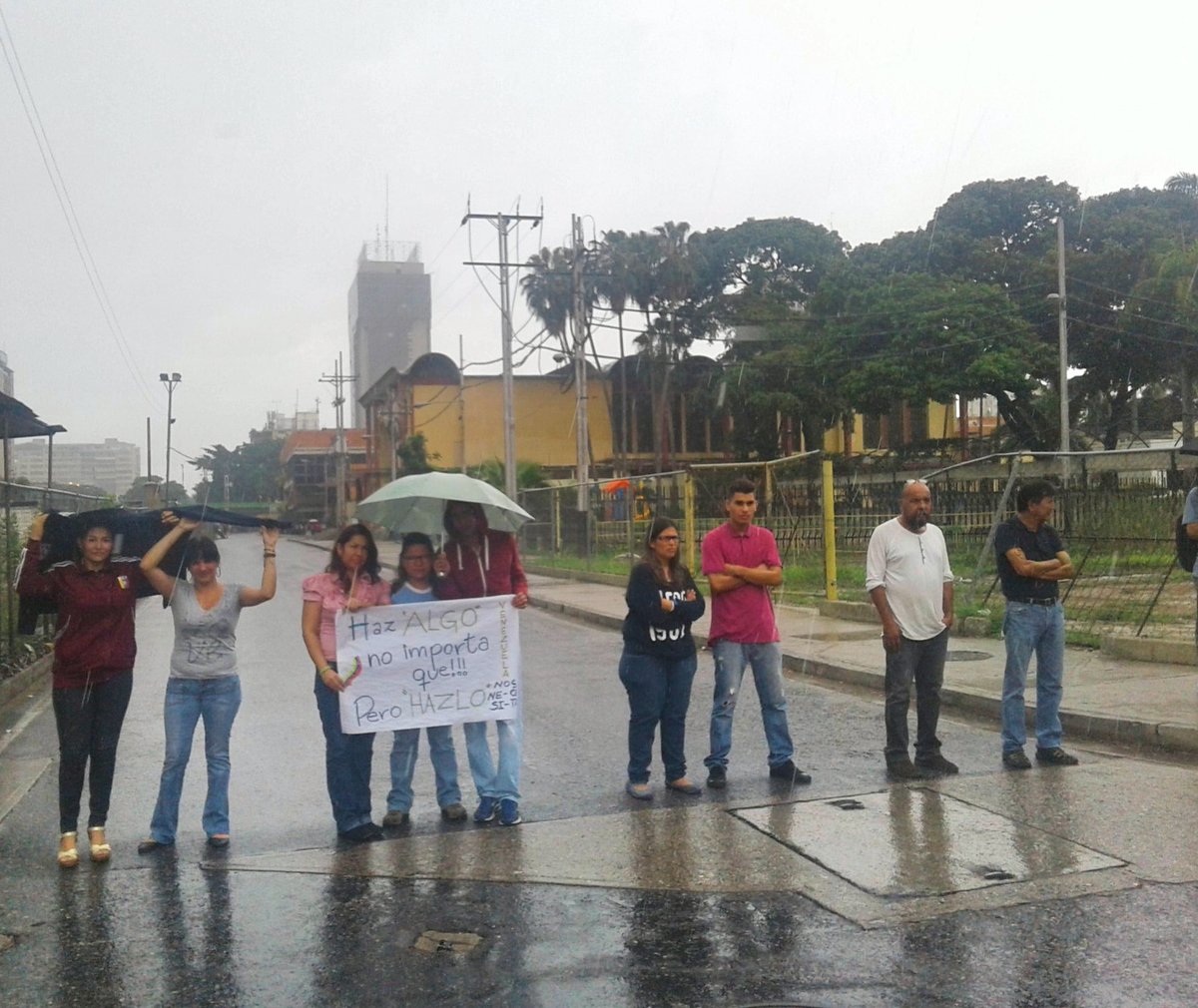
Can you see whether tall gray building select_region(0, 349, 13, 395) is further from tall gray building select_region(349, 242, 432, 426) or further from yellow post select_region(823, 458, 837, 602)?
tall gray building select_region(349, 242, 432, 426)

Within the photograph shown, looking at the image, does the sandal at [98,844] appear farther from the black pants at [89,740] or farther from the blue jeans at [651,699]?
the blue jeans at [651,699]

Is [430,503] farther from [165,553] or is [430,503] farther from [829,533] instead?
[829,533]

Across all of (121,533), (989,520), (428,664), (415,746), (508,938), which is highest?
(121,533)

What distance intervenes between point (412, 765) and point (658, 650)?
151 cm

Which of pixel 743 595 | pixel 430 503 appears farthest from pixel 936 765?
pixel 430 503

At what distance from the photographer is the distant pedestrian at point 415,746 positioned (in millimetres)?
6781

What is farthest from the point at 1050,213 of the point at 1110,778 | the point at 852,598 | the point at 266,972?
the point at 266,972

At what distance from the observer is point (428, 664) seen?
6832mm

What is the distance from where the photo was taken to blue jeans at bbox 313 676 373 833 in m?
6.45

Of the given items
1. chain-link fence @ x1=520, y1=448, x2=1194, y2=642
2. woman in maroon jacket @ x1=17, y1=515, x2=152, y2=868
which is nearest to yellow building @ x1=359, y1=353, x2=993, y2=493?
chain-link fence @ x1=520, y1=448, x2=1194, y2=642

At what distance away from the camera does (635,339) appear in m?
59.6

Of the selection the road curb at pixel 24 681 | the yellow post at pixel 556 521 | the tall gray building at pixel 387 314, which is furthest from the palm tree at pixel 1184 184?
the tall gray building at pixel 387 314

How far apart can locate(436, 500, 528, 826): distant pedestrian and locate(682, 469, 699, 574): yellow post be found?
15350 millimetres

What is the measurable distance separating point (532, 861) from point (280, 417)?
17847cm
